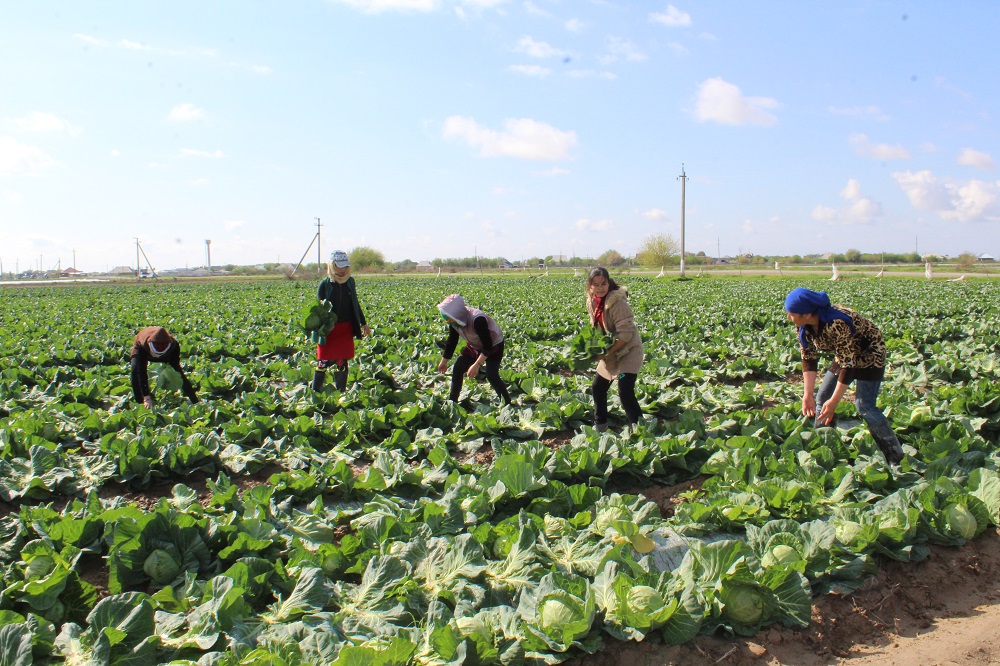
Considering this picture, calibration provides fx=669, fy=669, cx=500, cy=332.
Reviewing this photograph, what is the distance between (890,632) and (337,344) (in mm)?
5917

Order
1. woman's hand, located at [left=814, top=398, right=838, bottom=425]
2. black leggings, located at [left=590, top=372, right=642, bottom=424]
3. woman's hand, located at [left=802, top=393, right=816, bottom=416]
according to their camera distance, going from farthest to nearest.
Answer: black leggings, located at [left=590, top=372, right=642, bottom=424], woman's hand, located at [left=802, top=393, right=816, bottom=416], woman's hand, located at [left=814, top=398, right=838, bottom=425]

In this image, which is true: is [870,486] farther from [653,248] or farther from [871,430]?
[653,248]

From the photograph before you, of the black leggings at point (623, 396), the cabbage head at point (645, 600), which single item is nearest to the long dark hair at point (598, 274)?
the black leggings at point (623, 396)

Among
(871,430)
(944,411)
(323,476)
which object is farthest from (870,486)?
(323,476)

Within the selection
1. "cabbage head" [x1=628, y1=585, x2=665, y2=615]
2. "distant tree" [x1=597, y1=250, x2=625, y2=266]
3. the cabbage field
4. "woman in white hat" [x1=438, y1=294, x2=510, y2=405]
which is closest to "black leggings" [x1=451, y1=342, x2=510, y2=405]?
"woman in white hat" [x1=438, y1=294, x2=510, y2=405]

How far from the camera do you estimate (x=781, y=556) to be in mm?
3299

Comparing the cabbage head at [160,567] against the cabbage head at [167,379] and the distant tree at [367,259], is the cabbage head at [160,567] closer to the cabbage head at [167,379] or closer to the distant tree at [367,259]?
the cabbage head at [167,379]

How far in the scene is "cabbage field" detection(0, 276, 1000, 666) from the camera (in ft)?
9.42

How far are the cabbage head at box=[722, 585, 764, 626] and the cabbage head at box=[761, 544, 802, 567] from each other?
0.77ft

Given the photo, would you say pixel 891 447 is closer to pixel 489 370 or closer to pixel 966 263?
pixel 489 370

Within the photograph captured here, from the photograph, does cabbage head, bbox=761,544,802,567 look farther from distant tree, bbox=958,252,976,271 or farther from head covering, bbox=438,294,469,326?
distant tree, bbox=958,252,976,271

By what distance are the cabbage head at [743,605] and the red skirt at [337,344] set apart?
5.44 meters

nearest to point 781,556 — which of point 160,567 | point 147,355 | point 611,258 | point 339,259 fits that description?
point 160,567

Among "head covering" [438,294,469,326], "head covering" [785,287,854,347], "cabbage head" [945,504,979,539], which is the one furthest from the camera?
"head covering" [438,294,469,326]
